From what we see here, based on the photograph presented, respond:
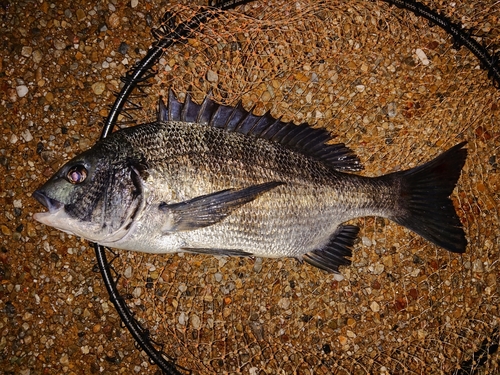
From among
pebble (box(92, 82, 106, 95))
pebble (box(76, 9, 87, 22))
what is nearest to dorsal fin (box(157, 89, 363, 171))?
pebble (box(92, 82, 106, 95))

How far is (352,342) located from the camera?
121 inches

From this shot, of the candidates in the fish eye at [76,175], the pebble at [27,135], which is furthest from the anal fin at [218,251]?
the pebble at [27,135]

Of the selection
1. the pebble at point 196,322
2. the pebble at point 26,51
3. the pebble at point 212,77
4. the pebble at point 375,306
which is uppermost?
the pebble at point 212,77

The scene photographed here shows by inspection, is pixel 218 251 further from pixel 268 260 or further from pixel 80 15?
pixel 80 15

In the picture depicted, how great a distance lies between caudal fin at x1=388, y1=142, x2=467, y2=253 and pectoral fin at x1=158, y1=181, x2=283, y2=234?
3.56 feet

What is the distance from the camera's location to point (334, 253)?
2764mm

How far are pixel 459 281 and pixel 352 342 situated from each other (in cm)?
99

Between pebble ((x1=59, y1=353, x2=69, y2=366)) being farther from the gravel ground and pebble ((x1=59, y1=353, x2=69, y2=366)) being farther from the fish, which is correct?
the fish

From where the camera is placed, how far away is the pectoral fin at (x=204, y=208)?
239 cm

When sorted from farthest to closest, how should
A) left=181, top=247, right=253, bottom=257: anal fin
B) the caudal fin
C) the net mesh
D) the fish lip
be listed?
1. the net mesh
2. the caudal fin
3. left=181, top=247, right=253, bottom=257: anal fin
4. the fish lip

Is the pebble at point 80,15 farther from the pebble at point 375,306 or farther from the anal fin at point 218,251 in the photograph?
the pebble at point 375,306

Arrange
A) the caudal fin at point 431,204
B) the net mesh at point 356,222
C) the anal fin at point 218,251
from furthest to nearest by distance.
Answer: the net mesh at point 356,222, the caudal fin at point 431,204, the anal fin at point 218,251

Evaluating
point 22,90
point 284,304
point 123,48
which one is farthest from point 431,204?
point 22,90

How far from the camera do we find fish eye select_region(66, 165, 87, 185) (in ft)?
7.88
